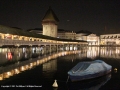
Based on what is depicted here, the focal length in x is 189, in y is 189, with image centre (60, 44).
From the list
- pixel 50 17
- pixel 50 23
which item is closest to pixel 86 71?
pixel 50 23

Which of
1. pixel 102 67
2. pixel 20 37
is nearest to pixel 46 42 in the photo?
pixel 20 37

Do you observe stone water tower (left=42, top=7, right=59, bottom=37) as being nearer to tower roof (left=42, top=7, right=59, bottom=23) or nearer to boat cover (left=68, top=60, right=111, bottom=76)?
tower roof (left=42, top=7, right=59, bottom=23)

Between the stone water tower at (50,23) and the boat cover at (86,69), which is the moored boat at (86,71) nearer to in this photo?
the boat cover at (86,69)

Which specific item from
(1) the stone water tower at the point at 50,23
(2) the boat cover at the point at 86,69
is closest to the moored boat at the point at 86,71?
(2) the boat cover at the point at 86,69

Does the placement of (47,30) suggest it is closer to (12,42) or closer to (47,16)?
(47,16)

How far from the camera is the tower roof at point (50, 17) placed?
140113mm

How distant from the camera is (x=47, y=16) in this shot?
469 ft

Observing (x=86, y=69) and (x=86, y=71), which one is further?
(x=86, y=69)

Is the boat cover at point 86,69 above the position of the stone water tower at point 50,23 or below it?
below

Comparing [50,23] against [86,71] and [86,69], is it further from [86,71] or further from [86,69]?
[86,71]

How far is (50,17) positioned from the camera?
5595 inches

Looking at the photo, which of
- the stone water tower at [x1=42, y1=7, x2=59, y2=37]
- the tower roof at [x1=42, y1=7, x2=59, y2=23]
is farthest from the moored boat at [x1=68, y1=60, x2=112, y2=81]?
the tower roof at [x1=42, y1=7, x2=59, y2=23]

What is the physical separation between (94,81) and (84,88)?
10.6 ft

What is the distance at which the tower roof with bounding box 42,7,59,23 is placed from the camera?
14011cm
